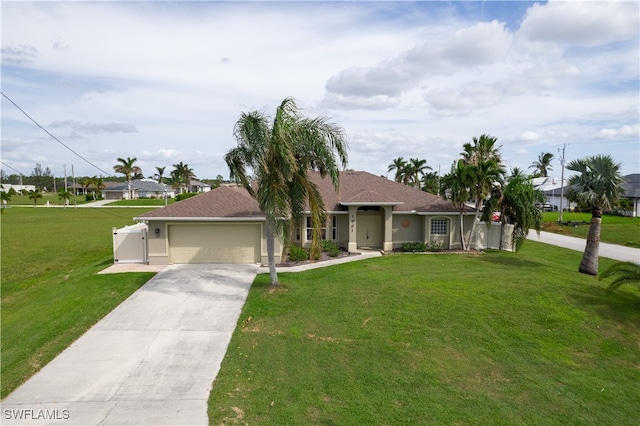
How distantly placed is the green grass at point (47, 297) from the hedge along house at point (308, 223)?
2.75 m

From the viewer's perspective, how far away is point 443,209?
21734mm

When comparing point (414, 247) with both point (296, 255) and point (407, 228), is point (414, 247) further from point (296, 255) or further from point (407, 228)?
point (296, 255)

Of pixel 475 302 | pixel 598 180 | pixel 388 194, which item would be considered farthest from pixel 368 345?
pixel 388 194

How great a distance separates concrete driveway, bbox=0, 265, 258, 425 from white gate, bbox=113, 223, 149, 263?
5153 mm

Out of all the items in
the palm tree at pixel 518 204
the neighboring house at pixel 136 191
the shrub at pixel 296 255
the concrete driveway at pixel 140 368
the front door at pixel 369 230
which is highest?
the neighboring house at pixel 136 191

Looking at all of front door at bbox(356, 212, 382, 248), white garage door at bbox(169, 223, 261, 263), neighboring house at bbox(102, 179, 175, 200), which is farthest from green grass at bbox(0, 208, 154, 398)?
neighboring house at bbox(102, 179, 175, 200)

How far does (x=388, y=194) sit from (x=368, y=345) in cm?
1441

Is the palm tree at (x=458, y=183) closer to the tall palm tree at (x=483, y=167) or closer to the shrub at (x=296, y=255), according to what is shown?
the tall palm tree at (x=483, y=167)

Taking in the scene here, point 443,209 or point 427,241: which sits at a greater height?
point 443,209

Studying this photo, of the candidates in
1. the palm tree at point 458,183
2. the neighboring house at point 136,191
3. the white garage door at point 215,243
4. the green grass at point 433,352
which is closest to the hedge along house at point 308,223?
the white garage door at point 215,243

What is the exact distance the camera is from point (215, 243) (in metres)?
18.1

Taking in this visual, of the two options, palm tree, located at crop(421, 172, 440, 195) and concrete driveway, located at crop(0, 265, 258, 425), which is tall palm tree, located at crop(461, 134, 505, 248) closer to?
concrete driveway, located at crop(0, 265, 258, 425)

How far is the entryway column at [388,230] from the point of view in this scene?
68.6 ft

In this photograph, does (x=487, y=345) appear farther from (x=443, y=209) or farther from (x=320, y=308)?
(x=443, y=209)
